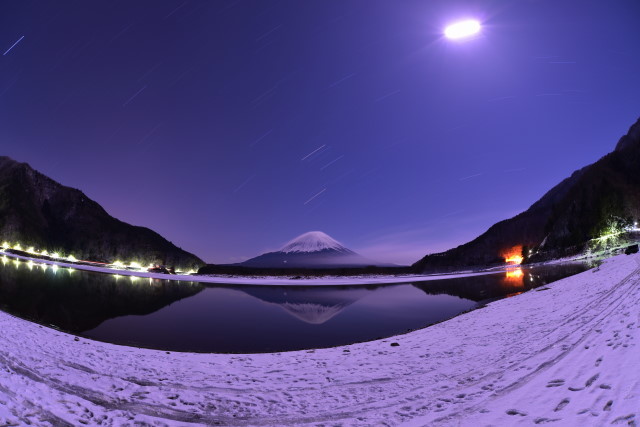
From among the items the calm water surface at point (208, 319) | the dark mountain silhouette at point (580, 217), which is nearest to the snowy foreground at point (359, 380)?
the calm water surface at point (208, 319)

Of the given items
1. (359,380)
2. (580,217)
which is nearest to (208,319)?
(359,380)

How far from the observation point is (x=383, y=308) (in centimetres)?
2870

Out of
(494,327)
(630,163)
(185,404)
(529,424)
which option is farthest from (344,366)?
(630,163)

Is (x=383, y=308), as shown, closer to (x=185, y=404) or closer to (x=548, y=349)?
(x=548, y=349)

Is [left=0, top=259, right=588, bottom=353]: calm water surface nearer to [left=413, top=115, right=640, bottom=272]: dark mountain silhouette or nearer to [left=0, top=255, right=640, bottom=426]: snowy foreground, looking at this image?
[left=0, top=255, right=640, bottom=426]: snowy foreground

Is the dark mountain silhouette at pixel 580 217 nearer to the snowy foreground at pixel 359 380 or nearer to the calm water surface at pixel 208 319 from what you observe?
the calm water surface at pixel 208 319

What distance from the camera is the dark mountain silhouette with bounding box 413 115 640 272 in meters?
73.9

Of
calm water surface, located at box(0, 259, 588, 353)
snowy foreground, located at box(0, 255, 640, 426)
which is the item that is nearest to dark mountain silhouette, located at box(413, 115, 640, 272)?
calm water surface, located at box(0, 259, 588, 353)

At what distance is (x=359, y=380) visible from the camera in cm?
965

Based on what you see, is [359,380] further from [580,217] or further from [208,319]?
[580,217]

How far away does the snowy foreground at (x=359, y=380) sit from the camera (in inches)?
249

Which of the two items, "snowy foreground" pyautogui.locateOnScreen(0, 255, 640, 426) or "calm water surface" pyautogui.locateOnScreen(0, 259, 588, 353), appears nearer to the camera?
"snowy foreground" pyautogui.locateOnScreen(0, 255, 640, 426)

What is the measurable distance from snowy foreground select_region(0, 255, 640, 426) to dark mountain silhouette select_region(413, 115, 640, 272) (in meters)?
82.9

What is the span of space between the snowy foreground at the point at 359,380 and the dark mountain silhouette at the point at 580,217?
82880mm
